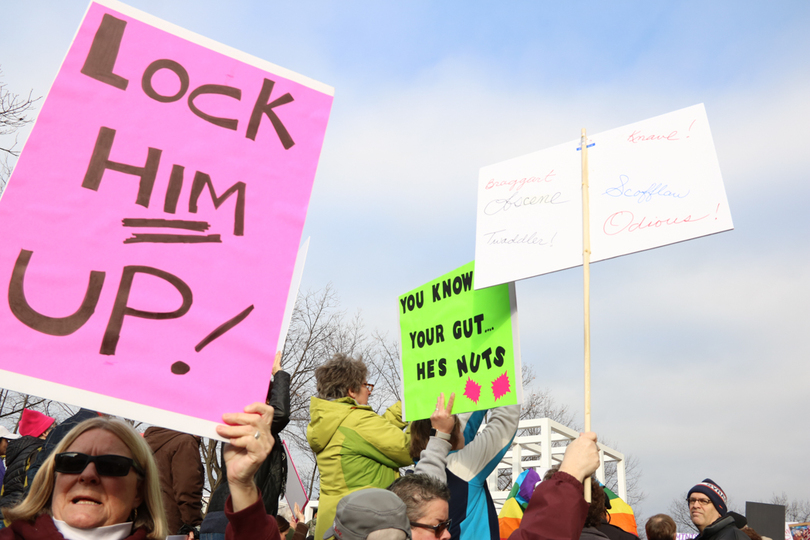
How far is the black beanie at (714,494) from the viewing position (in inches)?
229

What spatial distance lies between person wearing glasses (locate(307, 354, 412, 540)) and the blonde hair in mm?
2170

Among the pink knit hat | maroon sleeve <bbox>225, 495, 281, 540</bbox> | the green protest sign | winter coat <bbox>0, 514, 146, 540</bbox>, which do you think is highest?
the green protest sign

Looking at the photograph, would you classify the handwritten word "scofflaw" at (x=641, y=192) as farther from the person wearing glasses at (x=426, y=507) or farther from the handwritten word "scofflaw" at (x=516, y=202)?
the person wearing glasses at (x=426, y=507)

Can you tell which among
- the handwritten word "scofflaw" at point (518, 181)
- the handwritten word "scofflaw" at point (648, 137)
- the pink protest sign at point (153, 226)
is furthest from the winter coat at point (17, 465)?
the handwritten word "scofflaw" at point (648, 137)

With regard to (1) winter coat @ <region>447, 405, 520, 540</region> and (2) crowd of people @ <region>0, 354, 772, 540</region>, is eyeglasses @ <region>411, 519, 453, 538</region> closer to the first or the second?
(2) crowd of people @ <region>0, 354, 772, 540</region>

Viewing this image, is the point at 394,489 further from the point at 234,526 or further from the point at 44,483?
the point at 44,483

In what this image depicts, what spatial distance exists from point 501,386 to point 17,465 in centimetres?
387

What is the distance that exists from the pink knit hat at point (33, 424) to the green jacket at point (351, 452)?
3.09m

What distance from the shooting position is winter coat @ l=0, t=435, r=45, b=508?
203 inches

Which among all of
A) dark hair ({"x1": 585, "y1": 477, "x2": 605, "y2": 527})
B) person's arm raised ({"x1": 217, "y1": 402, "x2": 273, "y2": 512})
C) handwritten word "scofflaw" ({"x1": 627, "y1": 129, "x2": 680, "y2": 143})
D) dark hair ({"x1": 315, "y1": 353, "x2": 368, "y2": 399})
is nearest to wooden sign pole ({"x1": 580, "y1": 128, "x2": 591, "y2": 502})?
handwritten word "scofflaw" ({"x1": 627, "y1": 129, "x2": 680, "y2": 143})

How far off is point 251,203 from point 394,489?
172cm

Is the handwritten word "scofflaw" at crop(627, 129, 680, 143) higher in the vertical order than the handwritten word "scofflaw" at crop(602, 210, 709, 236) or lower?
higher

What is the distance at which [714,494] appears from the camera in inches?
231

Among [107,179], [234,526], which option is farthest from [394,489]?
[107,179]
